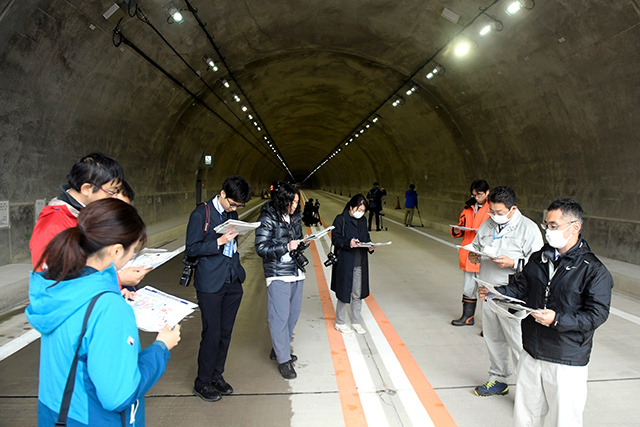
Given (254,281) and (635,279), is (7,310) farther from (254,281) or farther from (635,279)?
(635,279)

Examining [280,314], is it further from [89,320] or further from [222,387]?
[89,320]

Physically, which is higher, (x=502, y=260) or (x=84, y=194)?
(x=84, y=194)

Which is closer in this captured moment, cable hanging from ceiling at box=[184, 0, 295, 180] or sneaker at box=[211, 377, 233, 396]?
sneaker at box=[211, 377, 233, 396]

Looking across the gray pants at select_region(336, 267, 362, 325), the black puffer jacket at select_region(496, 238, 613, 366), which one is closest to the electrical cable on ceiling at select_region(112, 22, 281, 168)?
the gray pants at select_region(336, 267, 362, 325)

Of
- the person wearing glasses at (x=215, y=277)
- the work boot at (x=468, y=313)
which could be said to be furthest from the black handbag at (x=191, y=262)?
the work boot at (x=468, y=313)

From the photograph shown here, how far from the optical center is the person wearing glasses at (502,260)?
155 inches

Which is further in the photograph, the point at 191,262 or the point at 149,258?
the point at 191,262

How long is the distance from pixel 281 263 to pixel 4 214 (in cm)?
671

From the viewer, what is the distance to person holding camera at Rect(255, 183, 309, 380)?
425 centimetres

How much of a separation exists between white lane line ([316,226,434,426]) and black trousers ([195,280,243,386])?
1.35 meters

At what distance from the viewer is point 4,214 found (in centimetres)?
803

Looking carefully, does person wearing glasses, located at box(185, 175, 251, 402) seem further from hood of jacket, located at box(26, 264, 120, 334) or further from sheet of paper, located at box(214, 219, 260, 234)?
hood of jacket, located at box(26, 264, 120, 334)

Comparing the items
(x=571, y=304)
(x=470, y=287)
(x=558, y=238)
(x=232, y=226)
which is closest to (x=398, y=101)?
(x=470, y=287)

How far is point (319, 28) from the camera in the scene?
12.9 metres
